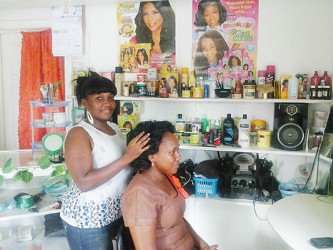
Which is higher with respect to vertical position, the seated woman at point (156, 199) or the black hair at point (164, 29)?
the black hair at point (164, 29)

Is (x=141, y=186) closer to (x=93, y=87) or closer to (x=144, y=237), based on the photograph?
(x=144, y=237)

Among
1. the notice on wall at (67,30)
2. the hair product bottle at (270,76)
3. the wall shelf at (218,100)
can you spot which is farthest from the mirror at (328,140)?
the notice on wall at (67,30)

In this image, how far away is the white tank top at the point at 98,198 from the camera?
1.35m

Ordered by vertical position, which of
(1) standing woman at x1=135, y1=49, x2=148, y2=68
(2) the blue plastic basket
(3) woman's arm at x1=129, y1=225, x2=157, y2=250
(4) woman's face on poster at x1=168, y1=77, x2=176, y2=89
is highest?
(1) standing woman at x1=135, y1=49, x2=148, y2=68

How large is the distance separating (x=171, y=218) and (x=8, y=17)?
8.28 feet

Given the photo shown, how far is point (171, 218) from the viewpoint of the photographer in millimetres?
1257

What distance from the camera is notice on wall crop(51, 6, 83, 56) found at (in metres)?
2.63

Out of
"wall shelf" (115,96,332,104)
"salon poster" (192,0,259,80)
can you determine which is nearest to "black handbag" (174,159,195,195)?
"wall shelf" (115,96,332,104)

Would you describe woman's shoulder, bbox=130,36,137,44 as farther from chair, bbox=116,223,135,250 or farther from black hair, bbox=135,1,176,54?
chair, bbox=116,223,135,250

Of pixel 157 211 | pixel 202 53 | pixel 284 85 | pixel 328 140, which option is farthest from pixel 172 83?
pixel 157 211

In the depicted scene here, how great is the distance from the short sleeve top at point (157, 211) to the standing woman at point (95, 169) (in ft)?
0.44

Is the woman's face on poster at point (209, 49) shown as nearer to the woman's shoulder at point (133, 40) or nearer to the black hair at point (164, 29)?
the black hair at point (164, 29)

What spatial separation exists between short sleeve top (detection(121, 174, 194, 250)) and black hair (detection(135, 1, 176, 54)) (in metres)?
1.54

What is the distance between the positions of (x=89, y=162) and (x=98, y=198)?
0.60 feet
